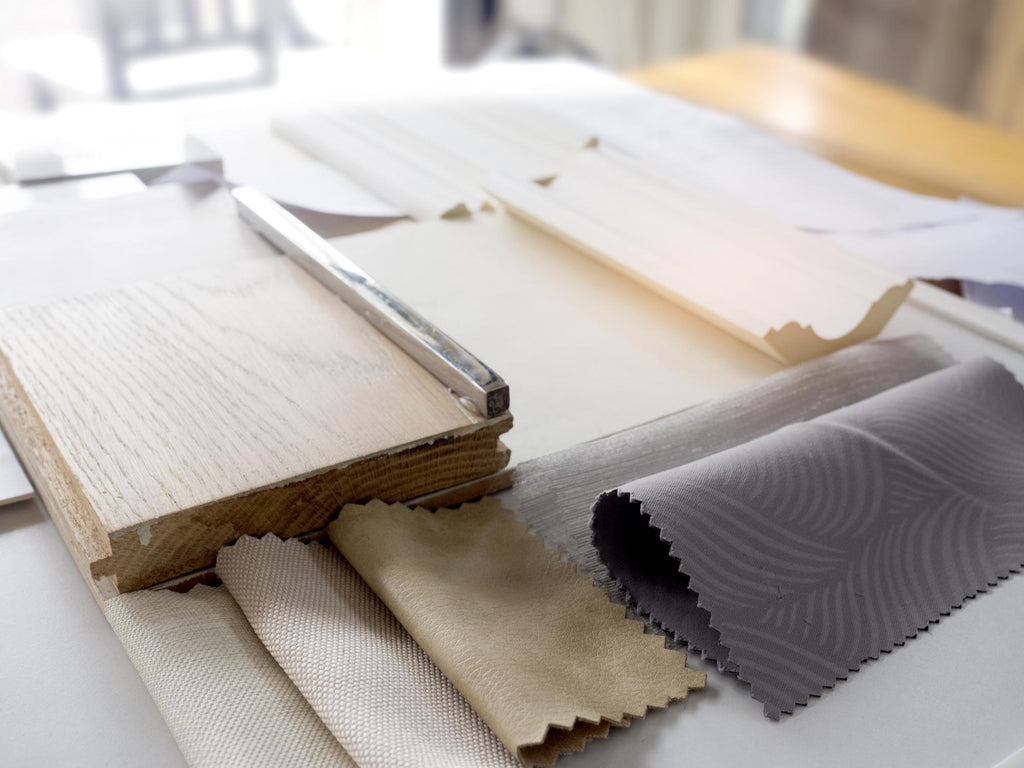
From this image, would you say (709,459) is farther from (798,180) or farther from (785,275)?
(798,180)

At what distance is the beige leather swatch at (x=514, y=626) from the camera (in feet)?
1.89

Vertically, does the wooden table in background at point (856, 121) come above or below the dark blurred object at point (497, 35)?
above

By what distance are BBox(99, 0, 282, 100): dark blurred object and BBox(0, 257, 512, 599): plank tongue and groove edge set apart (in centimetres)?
238

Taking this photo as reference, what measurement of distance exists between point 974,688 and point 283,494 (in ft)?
1.49

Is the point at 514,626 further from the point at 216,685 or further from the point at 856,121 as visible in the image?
the point at 856,121

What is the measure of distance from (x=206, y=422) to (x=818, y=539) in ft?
1.41

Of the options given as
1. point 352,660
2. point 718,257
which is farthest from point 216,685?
point 718,257

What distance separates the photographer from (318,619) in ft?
2.07

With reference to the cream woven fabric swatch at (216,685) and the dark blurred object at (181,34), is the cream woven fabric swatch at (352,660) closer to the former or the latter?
the cream woven fabric swatch at (216,685)

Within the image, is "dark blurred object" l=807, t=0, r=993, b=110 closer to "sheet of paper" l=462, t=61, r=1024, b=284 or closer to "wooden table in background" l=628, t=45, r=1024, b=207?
"wooden table in background" l=628, t=45, r=1024, b=207

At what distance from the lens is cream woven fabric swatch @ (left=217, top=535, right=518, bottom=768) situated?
55 centimetres

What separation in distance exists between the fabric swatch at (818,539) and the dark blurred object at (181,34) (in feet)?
9.05

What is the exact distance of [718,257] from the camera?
1.12 m

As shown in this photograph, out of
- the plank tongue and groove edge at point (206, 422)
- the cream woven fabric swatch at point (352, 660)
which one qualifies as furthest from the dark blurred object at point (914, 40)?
the cream woven fabric swatch at point (352, 660)
